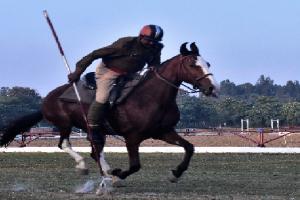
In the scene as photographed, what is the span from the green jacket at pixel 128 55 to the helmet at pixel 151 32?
0.60 feet

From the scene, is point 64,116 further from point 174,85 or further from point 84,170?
point 174,85

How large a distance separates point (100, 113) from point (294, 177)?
5.31m

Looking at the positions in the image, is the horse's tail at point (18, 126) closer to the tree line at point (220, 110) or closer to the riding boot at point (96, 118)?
the riding boot at point (96, 118)

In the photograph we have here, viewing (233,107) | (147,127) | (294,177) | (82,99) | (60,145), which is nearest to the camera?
(147,127)

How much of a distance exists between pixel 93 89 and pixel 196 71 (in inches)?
81.9

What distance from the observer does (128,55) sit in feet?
49.8

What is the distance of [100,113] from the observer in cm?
1503

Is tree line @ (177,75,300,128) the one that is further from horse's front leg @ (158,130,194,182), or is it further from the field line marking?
horse's front leg @ (158,130,194,182)

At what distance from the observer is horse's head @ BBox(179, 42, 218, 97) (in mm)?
→ 14266

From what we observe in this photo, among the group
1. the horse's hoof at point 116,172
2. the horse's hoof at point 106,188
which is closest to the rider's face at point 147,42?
the horse's hoof at point 116,172

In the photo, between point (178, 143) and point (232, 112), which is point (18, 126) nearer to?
point (178, 143)

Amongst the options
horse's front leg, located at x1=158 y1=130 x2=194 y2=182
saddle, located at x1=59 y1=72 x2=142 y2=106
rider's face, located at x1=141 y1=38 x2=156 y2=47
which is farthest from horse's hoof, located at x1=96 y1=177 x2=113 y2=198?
rider's face, located at x1=141 y1=38 x2=156 y2=47

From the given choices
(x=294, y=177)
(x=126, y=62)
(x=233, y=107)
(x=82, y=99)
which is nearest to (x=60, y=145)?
(x=82, y=99)

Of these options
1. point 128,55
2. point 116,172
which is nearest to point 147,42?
point 128,55
